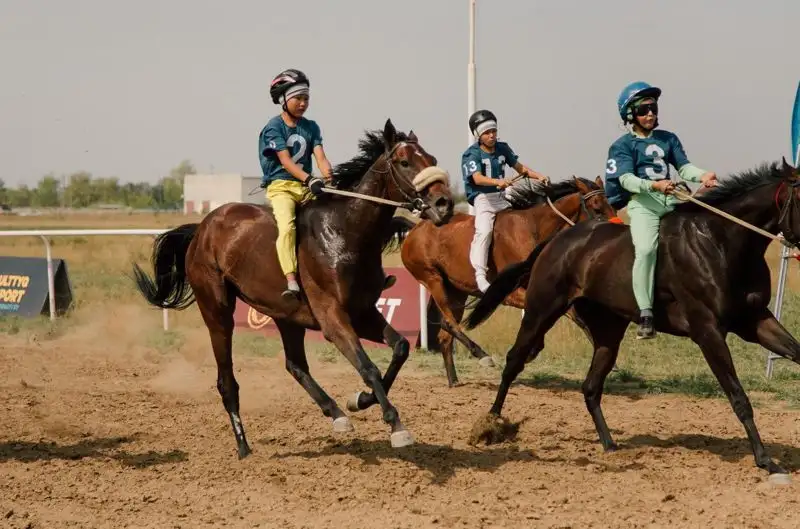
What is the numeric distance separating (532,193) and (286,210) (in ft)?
12.5

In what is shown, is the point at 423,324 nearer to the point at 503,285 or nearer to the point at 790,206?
the point at 503,285

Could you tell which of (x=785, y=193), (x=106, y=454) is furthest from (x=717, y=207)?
(x=106, y=454)

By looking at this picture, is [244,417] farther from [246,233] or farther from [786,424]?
[786,424]

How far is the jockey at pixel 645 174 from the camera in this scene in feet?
23.0

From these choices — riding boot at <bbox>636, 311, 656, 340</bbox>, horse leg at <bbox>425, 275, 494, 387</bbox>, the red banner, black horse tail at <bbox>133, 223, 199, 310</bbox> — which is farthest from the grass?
riding boot at <bbox>636, 311, 656, 340</bbox>

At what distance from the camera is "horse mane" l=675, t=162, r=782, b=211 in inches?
266

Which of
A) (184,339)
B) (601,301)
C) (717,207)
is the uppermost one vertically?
(717,207)

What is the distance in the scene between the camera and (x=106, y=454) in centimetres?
764

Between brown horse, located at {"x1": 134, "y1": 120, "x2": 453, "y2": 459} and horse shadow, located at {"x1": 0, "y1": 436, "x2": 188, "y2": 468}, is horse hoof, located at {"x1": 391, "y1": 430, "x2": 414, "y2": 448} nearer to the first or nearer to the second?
brown horse, located at {"x1": 134, "y1": 120, "x2": 453, "y2": 459}

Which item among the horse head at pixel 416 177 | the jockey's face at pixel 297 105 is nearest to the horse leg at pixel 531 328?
the horse head at pixel 416 177

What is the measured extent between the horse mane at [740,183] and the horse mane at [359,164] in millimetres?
2128

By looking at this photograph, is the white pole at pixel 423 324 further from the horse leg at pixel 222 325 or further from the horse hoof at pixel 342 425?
the horse hoof at pixel 342 425

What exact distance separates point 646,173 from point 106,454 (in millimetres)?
4266

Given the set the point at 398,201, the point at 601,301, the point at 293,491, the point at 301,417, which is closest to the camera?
the point at 293,491
